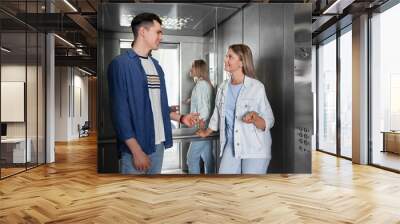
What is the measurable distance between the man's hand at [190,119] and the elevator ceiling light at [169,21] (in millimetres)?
1337

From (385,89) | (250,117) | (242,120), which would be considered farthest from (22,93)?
(385,89)

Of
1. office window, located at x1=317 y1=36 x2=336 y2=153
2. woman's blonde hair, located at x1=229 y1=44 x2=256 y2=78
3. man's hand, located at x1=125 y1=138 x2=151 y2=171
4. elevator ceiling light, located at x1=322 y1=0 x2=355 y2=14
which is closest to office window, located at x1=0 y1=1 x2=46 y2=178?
man's hand, located at x1=125 y1=138 x2=151 y2=171

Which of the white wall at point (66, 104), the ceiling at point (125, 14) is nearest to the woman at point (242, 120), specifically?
the ceiling at point (125, 14)

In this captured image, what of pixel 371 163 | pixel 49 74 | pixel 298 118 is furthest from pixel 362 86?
pixel 49 74

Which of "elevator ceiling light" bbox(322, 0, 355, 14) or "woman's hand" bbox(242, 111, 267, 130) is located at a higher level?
"elevator ceiling light" bbox(322, 0, 355, 14)

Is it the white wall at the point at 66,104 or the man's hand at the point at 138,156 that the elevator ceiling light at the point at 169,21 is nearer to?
the man's hand at the point at 138,156

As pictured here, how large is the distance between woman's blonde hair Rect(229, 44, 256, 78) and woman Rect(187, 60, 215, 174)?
1.78ft

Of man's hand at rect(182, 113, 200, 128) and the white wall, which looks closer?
man's hand at rect(182, 113, 200, 128)

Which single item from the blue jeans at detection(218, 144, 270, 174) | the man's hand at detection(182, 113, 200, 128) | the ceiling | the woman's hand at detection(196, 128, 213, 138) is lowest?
the blue jeans at detection(218, 144, 270, 174)

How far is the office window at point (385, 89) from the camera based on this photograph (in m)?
7.02

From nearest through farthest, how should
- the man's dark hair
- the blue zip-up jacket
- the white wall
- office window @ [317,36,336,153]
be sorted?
the blue zip-up jacket, the man's dark hair, office window @ [317,36,336,153], the white wall

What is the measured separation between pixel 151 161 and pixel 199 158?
75 cm

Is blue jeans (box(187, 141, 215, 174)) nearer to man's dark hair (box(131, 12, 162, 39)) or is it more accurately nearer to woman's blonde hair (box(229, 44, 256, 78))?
woman's blonde hair (box(229, 44, 256, 78))

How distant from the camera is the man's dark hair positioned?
5898 mm
